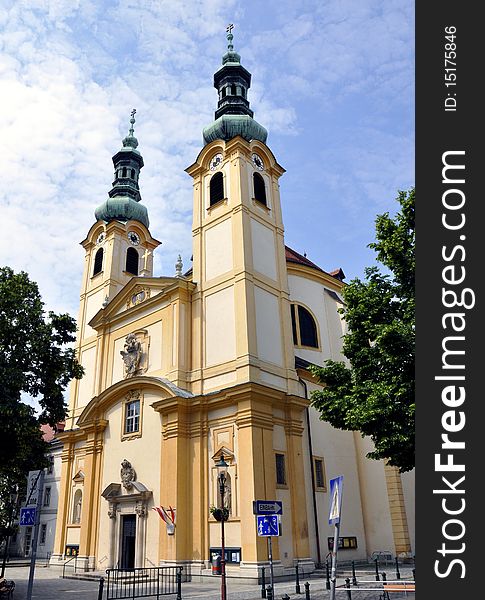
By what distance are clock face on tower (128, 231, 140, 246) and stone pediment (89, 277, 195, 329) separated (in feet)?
18.8

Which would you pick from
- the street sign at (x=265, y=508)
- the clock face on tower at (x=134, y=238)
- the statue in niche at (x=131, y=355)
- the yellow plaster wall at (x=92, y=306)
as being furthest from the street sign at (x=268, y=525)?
the clock face on tower at (x=134, y=238)

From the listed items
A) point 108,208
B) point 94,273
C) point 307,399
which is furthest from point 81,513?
point 108,208

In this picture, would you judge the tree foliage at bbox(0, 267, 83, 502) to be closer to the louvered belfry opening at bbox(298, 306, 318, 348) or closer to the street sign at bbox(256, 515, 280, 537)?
the street sign at bbox(256, 515, 280, 537)

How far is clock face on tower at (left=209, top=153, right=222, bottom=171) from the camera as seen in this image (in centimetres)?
2751

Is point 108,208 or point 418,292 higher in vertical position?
point 108,208

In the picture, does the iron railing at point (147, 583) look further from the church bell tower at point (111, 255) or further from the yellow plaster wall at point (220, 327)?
the church bell tower at point (111, 255)

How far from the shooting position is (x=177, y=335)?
24031mm

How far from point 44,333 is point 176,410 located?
6938mm

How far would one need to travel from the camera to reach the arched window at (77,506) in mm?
26688

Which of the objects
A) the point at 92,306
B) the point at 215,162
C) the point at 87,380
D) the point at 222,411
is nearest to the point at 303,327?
the point at 222,411

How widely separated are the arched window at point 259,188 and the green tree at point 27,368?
12.7 meters

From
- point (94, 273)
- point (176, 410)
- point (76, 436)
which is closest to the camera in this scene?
point (176, 410)

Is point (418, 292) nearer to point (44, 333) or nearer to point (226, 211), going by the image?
point (44, 333)

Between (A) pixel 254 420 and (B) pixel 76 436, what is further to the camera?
(B) pixel 76 436
